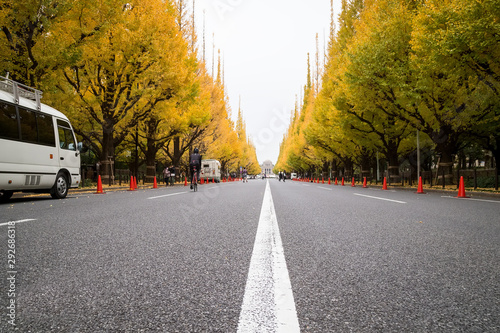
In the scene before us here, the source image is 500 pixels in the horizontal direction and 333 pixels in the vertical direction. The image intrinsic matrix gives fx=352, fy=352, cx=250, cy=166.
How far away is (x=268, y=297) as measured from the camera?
203cm

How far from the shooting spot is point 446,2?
14.4 meters

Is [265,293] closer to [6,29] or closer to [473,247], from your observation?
[473,247]

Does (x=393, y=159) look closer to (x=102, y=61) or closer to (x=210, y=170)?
(x=102, y=61)

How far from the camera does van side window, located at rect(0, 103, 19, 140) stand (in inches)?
313

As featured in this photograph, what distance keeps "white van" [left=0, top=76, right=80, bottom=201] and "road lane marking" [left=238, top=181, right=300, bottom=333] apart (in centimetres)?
744

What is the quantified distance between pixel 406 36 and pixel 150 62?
42.3ft

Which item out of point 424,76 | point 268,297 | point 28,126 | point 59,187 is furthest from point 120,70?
point 268,297

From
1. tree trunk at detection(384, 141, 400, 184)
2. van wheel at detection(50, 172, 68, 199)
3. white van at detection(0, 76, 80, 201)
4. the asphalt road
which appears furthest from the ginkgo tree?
tree trunk at detection(384, 141, 400, 184)

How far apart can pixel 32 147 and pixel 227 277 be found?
8555mm

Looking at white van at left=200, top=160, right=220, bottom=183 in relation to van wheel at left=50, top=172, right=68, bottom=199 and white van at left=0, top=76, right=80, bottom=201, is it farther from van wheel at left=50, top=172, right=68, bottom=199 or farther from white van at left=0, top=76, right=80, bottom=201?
van wheel at left=50, top=172, right=68, bottom=199

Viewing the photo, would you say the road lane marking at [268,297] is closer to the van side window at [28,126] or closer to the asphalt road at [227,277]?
the asphalt road at [227,277]

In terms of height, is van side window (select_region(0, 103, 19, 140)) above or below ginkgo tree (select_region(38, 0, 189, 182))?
below

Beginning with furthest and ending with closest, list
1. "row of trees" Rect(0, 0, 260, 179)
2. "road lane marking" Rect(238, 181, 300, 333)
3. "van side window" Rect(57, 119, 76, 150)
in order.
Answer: "row of trees" Rect(0, 0, 260, 179) < "van side window" Rect(57, 119, 76, 150) < "road lane marking" Rect(238, 181, 300, 333)

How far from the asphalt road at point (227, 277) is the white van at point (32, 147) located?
167 inches
